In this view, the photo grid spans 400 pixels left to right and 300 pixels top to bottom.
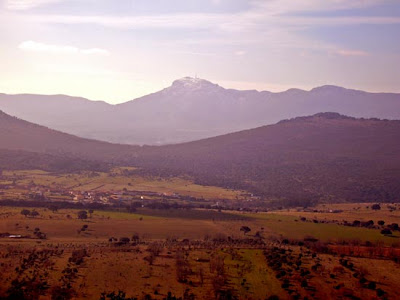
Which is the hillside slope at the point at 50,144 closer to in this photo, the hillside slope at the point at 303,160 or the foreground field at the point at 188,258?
the hillside slope at the point at 303,160

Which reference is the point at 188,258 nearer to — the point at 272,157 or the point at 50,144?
the point at 272,157

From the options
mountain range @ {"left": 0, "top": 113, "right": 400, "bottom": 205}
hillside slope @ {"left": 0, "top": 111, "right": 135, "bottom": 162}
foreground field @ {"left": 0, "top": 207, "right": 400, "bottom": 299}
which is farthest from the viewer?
hillside slope @ {"left": 0, "top": 111, "right": 135, "bottom": 162}

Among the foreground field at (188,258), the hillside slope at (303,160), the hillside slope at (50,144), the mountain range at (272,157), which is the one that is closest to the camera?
the foreground field at (188,258)

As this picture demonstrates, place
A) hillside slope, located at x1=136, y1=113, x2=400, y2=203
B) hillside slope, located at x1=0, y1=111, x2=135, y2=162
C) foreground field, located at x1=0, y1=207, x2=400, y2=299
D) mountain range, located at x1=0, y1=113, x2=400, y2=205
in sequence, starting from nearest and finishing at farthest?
foreground field, located at x1=0, y1=207, x2=400, y2=299 → hillside slope, located at x1=136, y1=113, x2=400, y2=203 → mountain range, located at x1=0, y1=113, x2=400, y2=205 → hillside slope, located at x1=0, y1=111, x2=135, y2=162

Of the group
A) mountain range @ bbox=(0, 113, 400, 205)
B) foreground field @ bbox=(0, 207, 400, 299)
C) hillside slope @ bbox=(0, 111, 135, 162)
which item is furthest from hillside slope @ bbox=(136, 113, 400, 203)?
foreground field @ bbox=(0, 207, 400, 299)

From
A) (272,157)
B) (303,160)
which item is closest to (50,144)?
(272,157)

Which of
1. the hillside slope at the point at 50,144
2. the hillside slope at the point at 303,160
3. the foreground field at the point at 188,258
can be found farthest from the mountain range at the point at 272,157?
the foreground field at the point at 188,258

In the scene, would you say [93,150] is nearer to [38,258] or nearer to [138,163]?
[138,163]

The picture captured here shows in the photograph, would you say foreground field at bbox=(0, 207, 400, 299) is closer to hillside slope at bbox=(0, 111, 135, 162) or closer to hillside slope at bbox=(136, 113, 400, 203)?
hillside slope at bbox=(136, 113, 400, 203)
